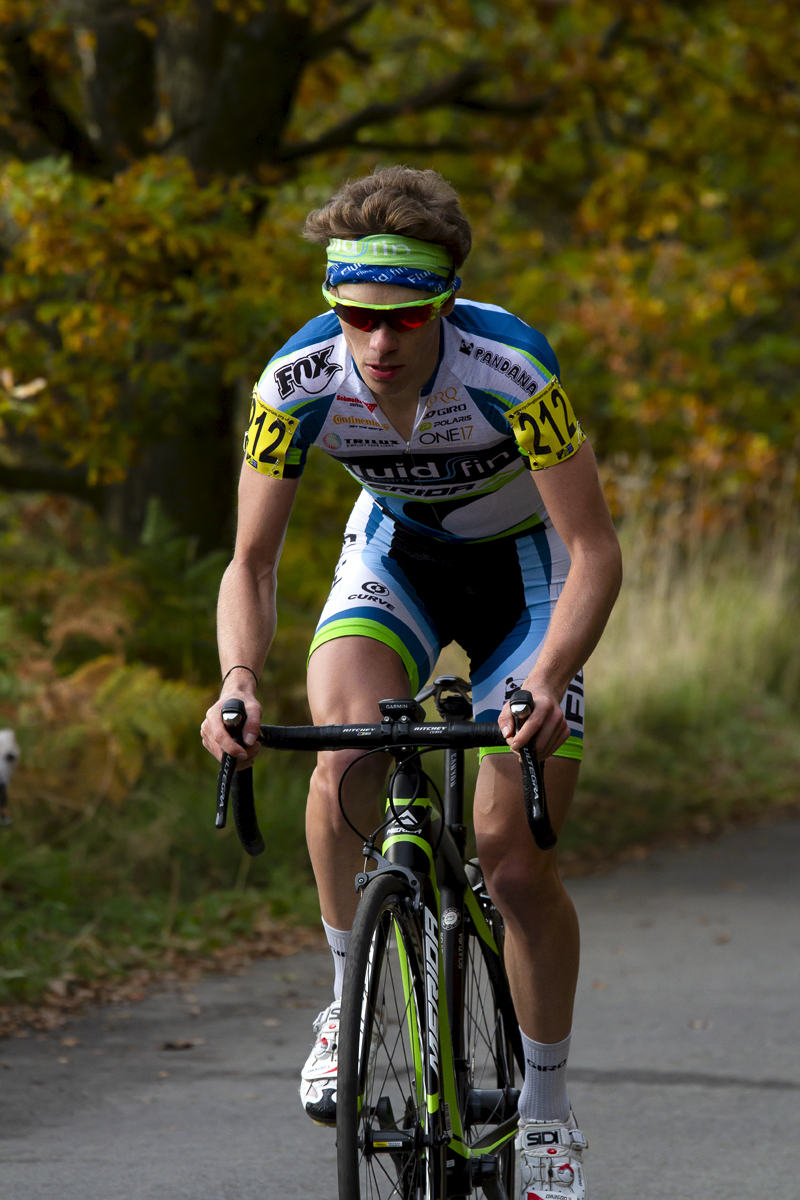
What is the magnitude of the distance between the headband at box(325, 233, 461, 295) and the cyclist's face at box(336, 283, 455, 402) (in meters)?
0.02

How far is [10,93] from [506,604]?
8169 millimetres

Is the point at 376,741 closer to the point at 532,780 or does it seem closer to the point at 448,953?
the point at 532,780

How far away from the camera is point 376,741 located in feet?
9.73

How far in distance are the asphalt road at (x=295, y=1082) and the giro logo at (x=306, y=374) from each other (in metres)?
2.09

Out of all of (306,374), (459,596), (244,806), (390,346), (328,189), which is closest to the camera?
(244,806)

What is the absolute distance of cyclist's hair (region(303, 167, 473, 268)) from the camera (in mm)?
3068

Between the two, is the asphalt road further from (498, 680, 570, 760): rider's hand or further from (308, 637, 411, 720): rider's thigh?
(498, 680, 570, 760): rider's hand

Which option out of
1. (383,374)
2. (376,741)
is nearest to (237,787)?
(376,741)

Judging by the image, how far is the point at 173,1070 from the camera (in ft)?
16.5

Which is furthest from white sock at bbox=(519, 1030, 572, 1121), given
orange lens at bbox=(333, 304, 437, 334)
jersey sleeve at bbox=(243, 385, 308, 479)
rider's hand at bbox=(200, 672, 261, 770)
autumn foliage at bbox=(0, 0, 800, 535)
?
autumn foliage at bbox=(0, 0, 800, 535)

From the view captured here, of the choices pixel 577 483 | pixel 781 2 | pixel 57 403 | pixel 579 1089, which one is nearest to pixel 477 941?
pixel 577 483

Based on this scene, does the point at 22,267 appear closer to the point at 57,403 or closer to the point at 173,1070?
the point at 57,403

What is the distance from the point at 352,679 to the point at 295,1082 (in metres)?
2.12

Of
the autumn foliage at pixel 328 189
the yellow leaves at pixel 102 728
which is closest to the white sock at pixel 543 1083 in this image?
the yellow leaves at pixel 102 728
